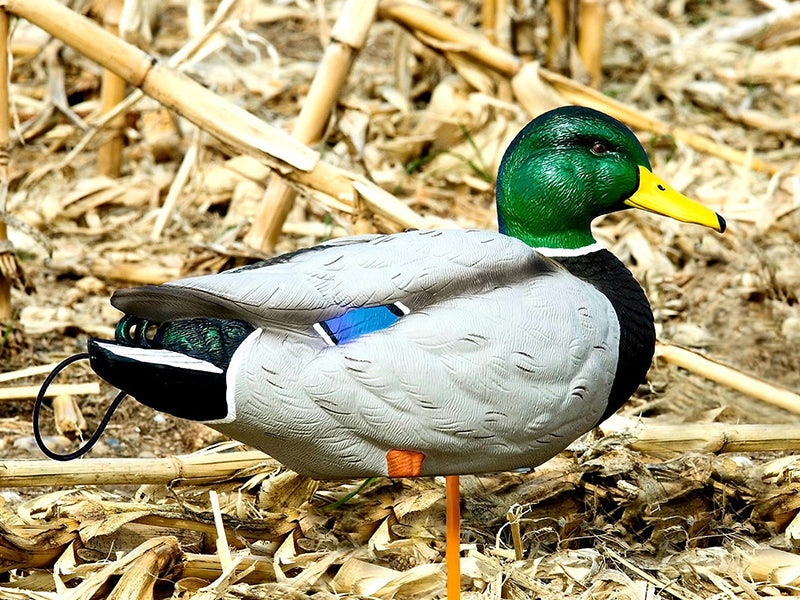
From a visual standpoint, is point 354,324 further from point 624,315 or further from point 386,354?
point 624,315

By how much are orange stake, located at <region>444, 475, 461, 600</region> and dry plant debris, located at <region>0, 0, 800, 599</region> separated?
11 cm

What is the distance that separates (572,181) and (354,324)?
65 cm

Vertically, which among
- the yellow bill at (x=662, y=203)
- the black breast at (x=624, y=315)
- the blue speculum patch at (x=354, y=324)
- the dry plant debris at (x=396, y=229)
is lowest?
the dry plant debris at (x=396, y=229)

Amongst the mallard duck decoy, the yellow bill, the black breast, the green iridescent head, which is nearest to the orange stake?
the mallard duck decoy

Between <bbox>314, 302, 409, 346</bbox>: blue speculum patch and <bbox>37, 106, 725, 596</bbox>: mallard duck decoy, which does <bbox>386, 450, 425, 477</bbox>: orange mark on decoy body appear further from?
<bbox>314, 302, 409, 346</bbox>: blue speculum patch

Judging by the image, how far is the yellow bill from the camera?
2586 millimetres

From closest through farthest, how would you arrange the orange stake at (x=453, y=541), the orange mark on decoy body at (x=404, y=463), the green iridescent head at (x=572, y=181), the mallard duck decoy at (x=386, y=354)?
the mallard duck decoy at (x=386, y=354)
the orange mark on decoy body at (x=404, y=463)
the orange stake at (x=453, y=541)
the green iridescent head at (x=572, y=181)

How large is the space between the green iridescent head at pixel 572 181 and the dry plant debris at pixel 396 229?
26.2 inches

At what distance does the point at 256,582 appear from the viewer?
2529 mm

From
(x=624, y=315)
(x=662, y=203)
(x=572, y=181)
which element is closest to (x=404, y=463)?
(x=624, y=315)

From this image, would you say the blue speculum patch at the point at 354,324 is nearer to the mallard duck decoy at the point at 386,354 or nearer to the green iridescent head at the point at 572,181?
the mallard duck decoy at the point at 386,354

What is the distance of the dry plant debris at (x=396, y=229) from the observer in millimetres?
2572

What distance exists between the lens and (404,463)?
2271 millimetres

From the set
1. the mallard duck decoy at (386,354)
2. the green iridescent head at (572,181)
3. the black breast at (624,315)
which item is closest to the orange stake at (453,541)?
the mallard duck decoy at (386,354)
